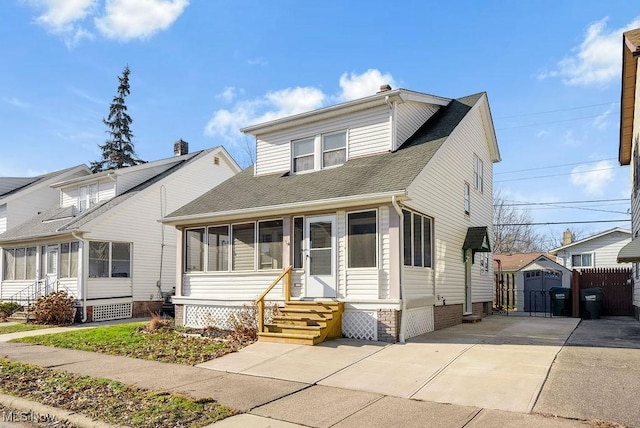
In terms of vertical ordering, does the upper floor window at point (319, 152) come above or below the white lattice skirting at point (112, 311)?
above

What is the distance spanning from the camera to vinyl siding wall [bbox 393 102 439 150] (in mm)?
13669

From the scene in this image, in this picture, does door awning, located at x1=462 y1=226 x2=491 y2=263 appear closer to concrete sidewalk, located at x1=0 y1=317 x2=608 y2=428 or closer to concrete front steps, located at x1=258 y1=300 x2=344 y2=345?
concrete sidewalk, located at x1=0 y1=317 x2=608 y2=428

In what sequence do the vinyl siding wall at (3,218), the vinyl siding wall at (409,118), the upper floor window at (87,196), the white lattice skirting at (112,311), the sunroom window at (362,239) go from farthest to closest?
the vinyl siding wall at (3,218), the upper floor window at (87,196), the white lattice skirting at (112,311), the vinyl siding wall at (409,118), the sunroom window at (362,239)

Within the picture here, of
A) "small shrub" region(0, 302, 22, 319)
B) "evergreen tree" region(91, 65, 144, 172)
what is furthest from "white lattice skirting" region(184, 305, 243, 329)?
"evergreen tree" region(91, 65, 144, 172)

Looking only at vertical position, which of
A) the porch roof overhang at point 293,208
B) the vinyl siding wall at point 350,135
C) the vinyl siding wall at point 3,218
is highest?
the vinyl siding wall at point 350,135

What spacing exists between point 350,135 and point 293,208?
328 centimetres

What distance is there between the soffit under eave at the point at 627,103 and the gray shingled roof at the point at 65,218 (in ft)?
56.1

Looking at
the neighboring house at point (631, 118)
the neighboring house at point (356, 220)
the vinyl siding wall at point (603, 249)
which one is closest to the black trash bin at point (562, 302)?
the neighboring house at point (631, 118)

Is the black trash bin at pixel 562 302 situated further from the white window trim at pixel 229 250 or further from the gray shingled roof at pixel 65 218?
the gray shingled roof at pixel 65 218

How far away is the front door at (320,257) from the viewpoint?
39.0 ft

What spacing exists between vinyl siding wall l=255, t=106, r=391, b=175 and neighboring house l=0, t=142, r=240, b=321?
24.2ft

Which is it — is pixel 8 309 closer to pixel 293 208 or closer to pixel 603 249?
pixel 293 208

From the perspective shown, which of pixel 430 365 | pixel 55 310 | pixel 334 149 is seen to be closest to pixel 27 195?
pixel 55 310

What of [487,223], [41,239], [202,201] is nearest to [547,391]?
[202,201]
